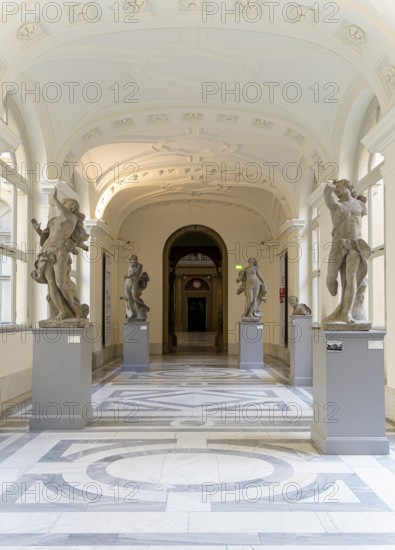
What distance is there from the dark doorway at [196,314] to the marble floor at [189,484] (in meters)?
39.9

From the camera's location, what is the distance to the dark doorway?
49.0 m

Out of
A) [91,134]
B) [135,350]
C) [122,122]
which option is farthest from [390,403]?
[91,134]

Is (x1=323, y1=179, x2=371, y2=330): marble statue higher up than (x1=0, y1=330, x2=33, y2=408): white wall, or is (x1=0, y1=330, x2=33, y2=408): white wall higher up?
(x1=323, y1=179, x2=371, y2=330): marble statue

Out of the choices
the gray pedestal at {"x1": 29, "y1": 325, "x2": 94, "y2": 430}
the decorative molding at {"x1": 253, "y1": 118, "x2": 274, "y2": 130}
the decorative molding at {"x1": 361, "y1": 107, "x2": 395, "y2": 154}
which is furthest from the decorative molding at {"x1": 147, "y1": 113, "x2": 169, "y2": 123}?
the gray pedestal at {"x1": 29, "y1": 325, "x2": 94, "y2": 430}

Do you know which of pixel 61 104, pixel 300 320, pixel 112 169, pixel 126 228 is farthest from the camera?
pixel 126 228

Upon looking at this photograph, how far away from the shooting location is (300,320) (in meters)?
12.2

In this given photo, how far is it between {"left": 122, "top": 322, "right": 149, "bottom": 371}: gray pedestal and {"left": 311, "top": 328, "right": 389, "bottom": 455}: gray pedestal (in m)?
9.12

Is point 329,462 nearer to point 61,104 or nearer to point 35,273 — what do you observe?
point 35,273

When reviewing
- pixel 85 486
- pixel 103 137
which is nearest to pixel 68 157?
pixel 103 137

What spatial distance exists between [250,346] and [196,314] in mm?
33706

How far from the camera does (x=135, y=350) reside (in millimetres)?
14992

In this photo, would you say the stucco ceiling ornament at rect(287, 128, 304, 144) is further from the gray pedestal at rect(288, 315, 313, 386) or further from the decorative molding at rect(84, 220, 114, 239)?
the decorative molding at rect(84, 220, 114, 239)

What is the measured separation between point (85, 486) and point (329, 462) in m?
2.33

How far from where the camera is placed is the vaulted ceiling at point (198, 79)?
8367 millimetres
